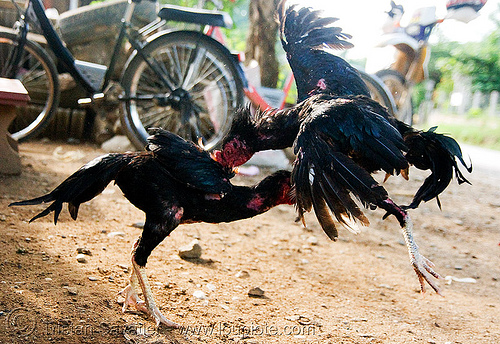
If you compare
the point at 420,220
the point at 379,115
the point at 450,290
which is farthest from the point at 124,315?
the point at 420,220

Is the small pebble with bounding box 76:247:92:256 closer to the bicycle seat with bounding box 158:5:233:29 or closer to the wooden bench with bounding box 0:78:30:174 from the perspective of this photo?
the wooden bench with bounding box 0:78:30:174

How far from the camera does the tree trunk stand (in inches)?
268

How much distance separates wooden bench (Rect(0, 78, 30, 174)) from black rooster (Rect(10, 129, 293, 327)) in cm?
174

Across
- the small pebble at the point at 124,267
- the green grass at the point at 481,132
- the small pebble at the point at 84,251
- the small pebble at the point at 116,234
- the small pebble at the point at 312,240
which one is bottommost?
the green grass at the point at 481,132

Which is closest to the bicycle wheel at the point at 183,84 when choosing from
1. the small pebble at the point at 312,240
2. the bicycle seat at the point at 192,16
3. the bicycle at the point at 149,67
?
the bicycle at the point at 149,67

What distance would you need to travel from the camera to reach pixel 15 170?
402cm

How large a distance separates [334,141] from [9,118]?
9.75 ft

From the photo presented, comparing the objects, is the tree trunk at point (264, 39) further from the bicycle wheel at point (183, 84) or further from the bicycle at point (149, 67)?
the bicycle wheel at point (183, 84)

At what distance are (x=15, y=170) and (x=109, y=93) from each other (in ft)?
4.33

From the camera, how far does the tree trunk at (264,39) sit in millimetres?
6809

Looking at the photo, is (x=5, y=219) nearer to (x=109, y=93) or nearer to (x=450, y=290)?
(x=109, y=93)

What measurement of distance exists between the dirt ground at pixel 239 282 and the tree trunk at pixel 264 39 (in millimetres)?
3105

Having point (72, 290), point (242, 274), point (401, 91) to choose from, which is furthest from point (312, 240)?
point (401, 91)

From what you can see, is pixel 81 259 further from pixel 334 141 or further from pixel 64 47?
pixel 64 47
